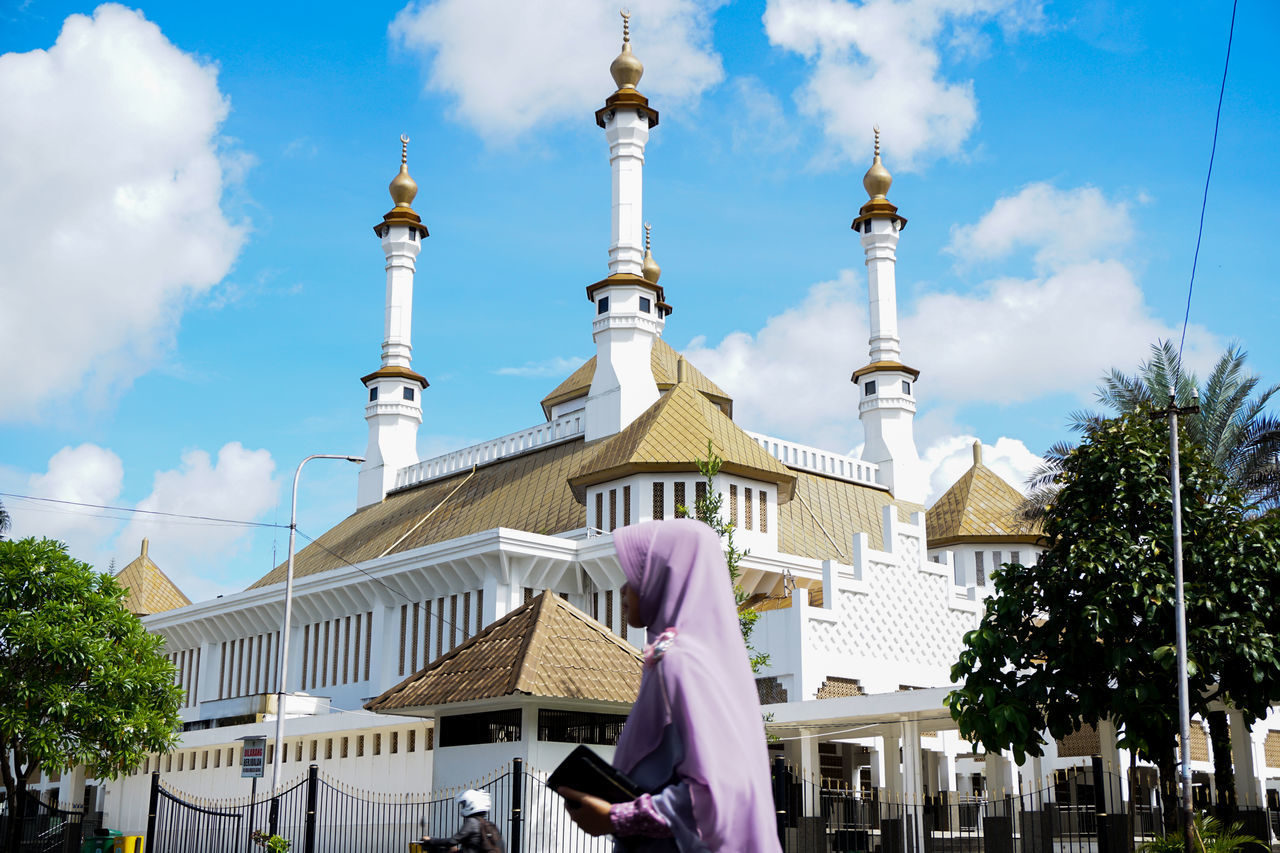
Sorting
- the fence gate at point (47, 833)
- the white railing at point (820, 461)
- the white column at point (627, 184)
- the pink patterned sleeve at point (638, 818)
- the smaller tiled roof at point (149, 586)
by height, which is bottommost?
the fence gate at point (47, 833)

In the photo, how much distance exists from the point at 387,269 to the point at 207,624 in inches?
651

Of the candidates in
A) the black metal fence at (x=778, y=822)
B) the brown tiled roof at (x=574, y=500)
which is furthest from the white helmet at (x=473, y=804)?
the brown tiled roof at (x=574, y=500)

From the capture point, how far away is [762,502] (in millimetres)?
36531

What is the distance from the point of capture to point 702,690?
4.34m

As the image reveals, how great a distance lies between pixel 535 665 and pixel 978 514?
3470 centimetres

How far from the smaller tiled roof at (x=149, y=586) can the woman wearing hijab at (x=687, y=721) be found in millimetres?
53801

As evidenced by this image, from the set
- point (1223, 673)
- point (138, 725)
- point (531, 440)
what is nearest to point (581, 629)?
point (1223, 673)

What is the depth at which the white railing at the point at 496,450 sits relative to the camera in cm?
4594

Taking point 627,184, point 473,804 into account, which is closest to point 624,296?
point 627,184

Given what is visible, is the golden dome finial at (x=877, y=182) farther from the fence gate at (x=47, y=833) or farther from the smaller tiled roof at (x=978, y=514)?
the fence gate at (x=47, y=833)

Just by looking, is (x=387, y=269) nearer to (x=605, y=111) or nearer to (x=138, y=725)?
(x=605, y=111)

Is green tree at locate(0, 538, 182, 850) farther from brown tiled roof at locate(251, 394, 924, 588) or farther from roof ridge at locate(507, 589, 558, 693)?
roof ridge at locate(507, 589, 558, 693)

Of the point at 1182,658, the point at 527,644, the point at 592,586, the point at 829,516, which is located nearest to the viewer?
the point at 527,644

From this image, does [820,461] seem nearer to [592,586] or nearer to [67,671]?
[592,586]
